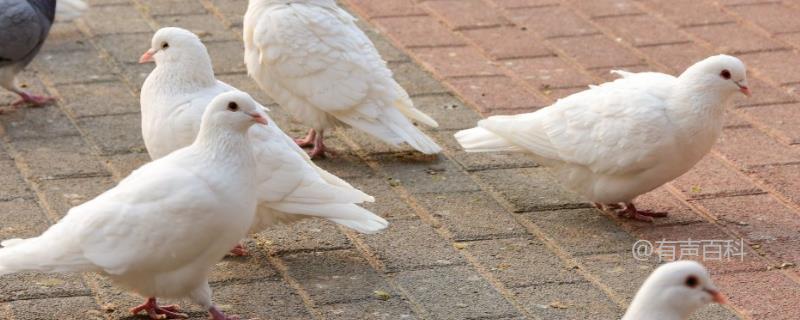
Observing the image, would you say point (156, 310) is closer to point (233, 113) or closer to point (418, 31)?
point (233, 113)

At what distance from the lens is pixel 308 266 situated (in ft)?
16.6

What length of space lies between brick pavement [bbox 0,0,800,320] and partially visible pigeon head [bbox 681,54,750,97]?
56cm

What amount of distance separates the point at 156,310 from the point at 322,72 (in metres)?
1.78

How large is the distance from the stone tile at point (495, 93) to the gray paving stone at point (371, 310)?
2.12 metres

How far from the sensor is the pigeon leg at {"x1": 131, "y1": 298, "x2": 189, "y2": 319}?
15.0ft

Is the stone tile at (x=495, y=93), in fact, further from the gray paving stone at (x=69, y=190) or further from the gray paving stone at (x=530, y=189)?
the gray paving stone at (x=69, y=190)

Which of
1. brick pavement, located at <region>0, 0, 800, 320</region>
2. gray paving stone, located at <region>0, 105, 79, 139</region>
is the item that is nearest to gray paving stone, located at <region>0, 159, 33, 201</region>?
brick pavement, located at <region>0, 0, 800, 320</region>

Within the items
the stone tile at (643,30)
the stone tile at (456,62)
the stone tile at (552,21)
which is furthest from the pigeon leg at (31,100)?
the stone tile at (643,30)

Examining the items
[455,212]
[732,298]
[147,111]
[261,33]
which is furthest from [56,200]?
[732,298]

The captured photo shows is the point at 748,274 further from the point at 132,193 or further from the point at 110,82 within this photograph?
the point at 110,82

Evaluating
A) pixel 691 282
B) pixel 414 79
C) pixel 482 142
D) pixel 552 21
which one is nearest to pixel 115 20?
pixel 414 79

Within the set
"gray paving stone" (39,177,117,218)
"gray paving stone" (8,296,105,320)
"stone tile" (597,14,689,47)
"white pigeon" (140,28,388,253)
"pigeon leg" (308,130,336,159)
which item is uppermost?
"white pigeon" (140,28,388,253)

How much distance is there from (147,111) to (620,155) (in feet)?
6.09

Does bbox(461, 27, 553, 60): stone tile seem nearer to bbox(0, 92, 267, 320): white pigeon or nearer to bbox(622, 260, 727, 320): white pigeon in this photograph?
bbox(0, 92, 267, 320): white pigeon
